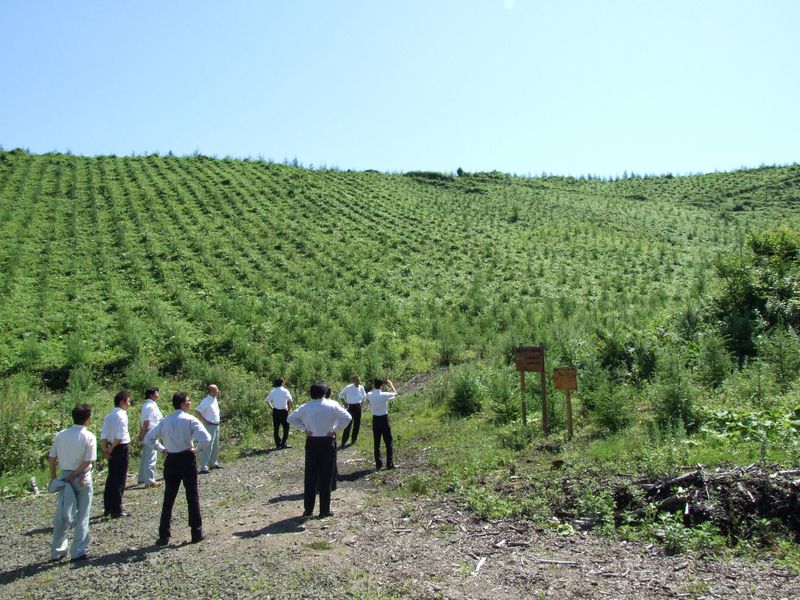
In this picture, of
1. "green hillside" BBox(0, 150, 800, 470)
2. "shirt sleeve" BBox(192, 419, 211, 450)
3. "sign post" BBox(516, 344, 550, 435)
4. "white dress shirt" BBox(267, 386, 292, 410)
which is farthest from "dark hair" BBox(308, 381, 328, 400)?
"white dress shirt" BBox(267, 386, 292, 410)

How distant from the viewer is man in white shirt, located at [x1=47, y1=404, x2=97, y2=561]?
24.3 ft

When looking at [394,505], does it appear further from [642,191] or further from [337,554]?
[642,191]

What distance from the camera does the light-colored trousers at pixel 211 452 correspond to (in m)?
12.6

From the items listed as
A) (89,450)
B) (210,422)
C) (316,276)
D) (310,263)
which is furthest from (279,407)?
(310,263)

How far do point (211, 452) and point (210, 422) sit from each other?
792 millimetres

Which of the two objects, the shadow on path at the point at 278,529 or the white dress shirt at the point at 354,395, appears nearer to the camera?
the shadow on path at the point at 278,529

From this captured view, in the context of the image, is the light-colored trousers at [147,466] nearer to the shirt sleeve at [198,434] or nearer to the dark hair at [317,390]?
the shirt sleeve at [198,434]

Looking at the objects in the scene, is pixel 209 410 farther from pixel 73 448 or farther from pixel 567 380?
pixel 567 380

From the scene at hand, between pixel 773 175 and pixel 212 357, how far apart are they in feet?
203

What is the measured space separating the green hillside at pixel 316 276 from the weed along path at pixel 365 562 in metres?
4.58

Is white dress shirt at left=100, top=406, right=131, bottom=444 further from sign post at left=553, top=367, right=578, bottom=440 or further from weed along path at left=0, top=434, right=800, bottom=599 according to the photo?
sign post at left=553, top=367, right=578, bottom=440

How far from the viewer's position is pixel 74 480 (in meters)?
7.48

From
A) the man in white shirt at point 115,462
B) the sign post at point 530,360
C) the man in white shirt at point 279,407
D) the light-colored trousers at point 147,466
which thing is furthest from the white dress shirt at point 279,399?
the sign post at point 530,360

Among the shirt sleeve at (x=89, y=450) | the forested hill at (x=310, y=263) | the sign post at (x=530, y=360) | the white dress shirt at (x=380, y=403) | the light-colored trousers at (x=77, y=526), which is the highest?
the forested hill at (x=310, y=263)
